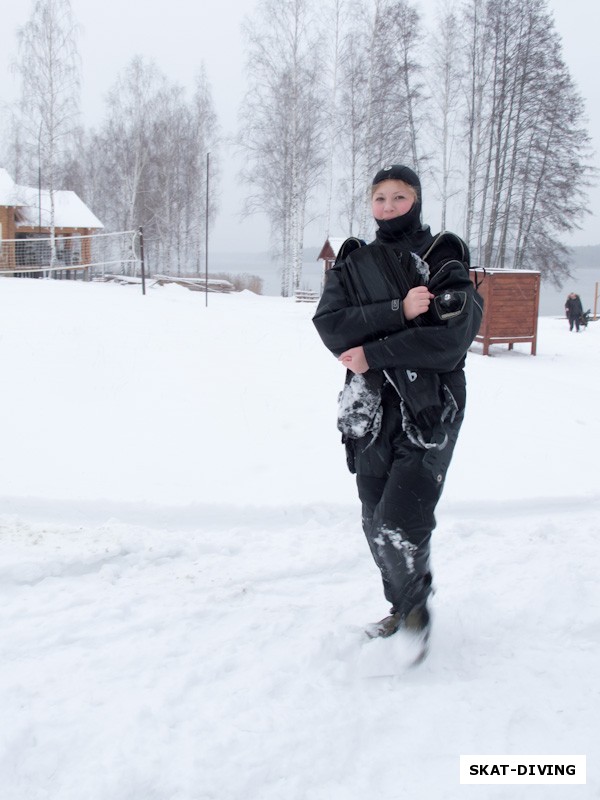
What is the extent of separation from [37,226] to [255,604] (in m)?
30.0

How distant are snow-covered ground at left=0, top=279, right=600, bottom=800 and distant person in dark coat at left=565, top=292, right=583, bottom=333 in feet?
44.7

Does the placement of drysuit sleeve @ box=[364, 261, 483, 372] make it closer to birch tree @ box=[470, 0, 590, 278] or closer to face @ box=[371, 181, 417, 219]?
face @ box=[371, 181, 417, 219]

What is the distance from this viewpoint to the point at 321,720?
217 centimetres

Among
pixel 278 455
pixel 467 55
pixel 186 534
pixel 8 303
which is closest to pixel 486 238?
pixel 467 55

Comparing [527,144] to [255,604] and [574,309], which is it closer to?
[574,309]

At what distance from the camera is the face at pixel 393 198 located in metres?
2.43

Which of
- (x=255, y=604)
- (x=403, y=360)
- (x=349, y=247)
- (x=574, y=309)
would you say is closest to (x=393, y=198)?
(x=349, y=247)

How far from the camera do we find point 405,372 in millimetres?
2381

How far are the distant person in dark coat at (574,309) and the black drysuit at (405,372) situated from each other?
18.0 m

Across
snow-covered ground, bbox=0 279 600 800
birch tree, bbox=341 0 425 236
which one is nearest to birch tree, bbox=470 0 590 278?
birch tree, bbox=341 0 425 236

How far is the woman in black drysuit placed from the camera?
234 centimetres

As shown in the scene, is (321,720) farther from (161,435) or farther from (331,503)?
(161,435)

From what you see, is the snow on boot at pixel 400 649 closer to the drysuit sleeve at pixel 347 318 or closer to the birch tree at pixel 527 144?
the drysuit sleeve at pixel 347 318

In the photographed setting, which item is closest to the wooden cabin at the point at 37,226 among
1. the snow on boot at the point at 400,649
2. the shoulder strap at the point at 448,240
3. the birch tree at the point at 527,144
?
the birch tree at the point at 527,144
